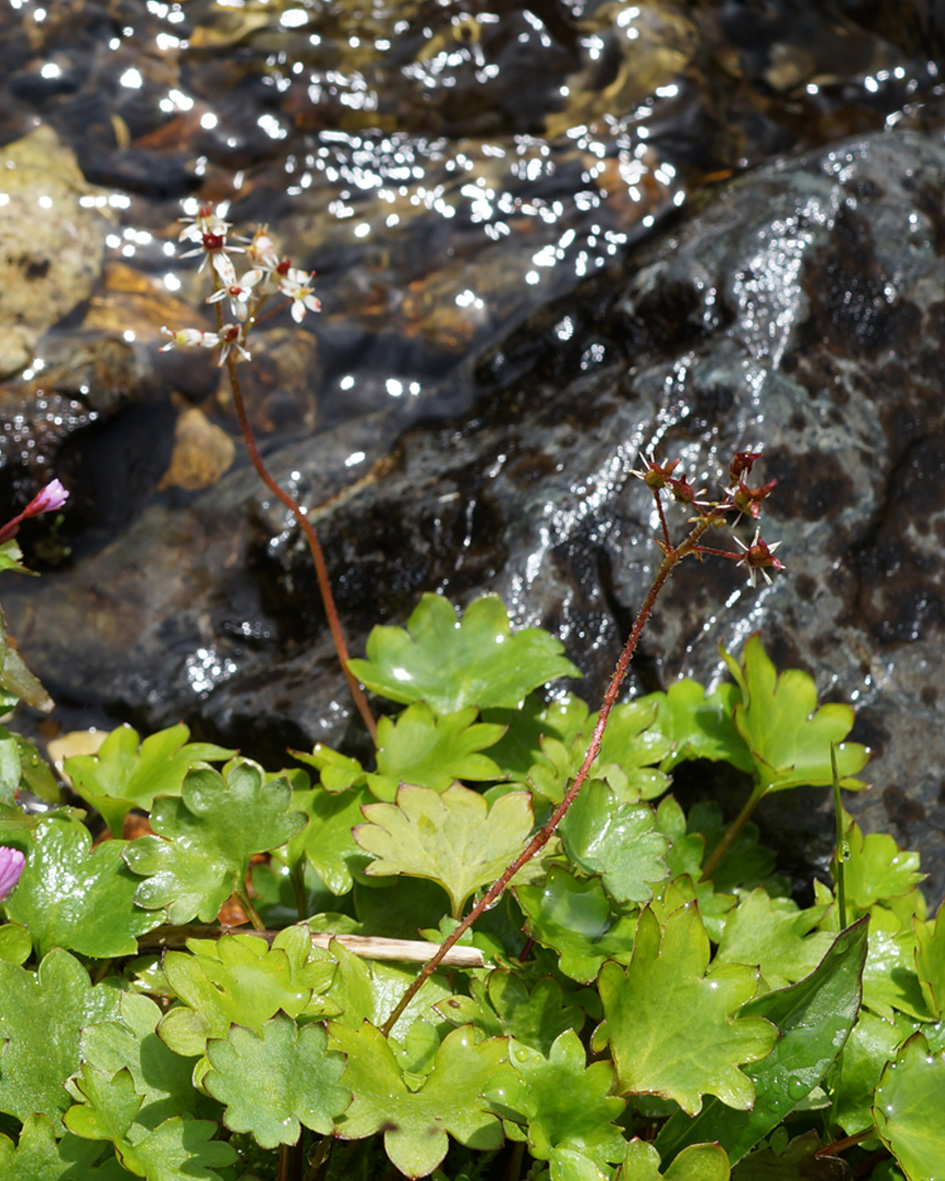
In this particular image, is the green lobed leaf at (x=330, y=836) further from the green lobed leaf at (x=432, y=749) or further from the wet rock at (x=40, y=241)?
the wet rock at (x=40, y=241)

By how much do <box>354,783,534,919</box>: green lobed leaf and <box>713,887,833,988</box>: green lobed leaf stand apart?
0.46 m

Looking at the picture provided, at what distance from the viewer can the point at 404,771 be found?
213cm

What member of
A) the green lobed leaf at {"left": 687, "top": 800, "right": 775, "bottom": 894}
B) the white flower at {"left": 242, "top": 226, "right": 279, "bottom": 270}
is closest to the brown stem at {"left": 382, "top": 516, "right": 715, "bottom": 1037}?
the green lobed leaf at {"left": 687, "top": 800, "right": 775, "bottom": 894}

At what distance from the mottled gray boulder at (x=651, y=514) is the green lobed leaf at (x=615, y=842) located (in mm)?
753

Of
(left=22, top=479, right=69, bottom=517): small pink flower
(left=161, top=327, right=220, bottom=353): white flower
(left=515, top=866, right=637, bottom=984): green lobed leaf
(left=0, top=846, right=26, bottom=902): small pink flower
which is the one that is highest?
(left=161, top=327, right=220, bottom=353): white flower

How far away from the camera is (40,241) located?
426cm

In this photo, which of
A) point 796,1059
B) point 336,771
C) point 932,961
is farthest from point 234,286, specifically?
point 932,961

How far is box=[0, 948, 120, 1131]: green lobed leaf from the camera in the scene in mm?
1612

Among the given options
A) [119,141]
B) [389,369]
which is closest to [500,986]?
[389,369]

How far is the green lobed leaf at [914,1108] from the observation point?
5.16ft

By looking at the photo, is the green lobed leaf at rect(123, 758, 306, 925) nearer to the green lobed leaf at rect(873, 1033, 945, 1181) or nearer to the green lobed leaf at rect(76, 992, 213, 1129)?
the green lobed leaf at rect(76, 992, 213, 1129)

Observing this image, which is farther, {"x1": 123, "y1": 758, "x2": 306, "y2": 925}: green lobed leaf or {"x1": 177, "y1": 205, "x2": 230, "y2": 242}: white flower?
{"x1": 177, "y1": 205, "x2": 230, "y2": 242}: white flower

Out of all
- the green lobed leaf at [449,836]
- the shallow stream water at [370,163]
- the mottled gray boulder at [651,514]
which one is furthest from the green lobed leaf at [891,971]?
the shallow stream water at [370,163]

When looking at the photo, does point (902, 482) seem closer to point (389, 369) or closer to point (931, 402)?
point (931, 402)
